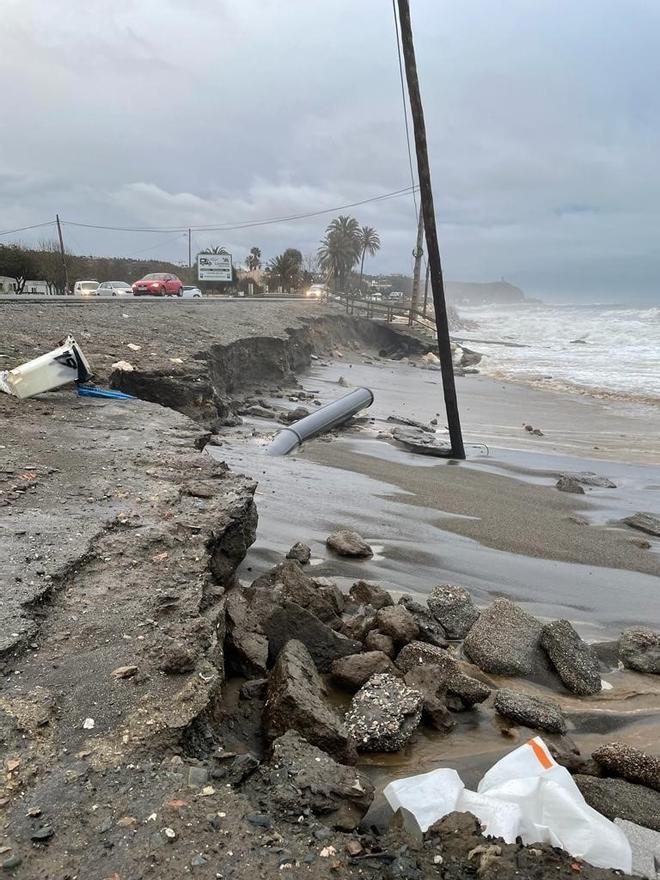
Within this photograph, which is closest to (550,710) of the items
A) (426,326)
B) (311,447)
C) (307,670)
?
(307,670)

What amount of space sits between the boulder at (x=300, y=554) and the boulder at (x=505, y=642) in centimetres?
150

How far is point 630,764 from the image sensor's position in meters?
2.71

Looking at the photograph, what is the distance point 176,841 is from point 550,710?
2.16 meters

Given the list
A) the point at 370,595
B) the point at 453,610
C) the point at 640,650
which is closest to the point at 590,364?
the point at 640,650

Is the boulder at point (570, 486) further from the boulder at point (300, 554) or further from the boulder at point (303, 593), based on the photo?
the boulder at point (303, 593)

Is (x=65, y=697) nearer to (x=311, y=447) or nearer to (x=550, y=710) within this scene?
(x=550, y=710)

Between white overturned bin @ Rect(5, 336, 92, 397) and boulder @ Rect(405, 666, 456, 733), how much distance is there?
5.52 m

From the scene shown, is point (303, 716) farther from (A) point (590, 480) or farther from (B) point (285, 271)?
(B) point (285, 271)

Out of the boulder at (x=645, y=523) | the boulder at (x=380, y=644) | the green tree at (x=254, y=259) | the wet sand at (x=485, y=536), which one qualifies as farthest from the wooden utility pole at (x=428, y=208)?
the green tree at (x=254, y=259)

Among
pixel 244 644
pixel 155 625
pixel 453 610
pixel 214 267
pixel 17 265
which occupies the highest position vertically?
pixel 214 267

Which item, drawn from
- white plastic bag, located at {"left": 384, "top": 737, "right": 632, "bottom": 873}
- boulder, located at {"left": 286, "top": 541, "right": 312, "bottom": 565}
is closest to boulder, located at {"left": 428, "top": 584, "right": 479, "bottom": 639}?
boulder, located at {"left": 286, "top": 541, "right": 312, "bottom": 565}

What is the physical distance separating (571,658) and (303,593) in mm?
1723

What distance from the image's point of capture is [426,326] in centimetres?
3178

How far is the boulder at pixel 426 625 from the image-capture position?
3.83 m
